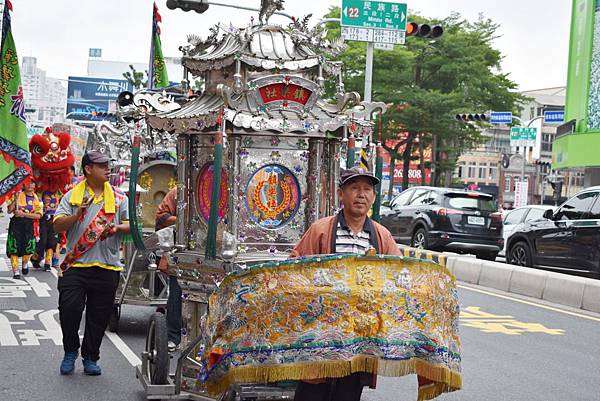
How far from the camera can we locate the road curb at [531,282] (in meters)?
14.6

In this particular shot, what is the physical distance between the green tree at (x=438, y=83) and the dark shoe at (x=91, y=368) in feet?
107

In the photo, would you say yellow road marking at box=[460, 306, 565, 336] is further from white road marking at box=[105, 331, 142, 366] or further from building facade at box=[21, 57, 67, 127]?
building facade at box=[21, 57, 67, 127]

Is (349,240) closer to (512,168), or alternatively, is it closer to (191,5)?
(191,5)

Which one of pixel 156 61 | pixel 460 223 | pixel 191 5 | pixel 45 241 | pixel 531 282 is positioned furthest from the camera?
pixel 460 223

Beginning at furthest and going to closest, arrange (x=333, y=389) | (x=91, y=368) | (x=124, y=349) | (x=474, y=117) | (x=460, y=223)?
(x=474, y=117) → (x=460, y=223) → (x=124, y=349) → (x=91, y=368) → (x=333, y=389)

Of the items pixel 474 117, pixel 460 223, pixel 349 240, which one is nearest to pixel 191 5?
pixel 460 223

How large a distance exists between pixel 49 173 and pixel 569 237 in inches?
359

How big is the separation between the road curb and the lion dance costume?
5.61m

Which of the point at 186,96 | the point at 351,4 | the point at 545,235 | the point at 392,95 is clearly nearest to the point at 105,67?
the point at 392,95

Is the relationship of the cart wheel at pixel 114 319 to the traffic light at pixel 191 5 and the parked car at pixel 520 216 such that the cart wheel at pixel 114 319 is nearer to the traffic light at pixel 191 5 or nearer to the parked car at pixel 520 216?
the traffic light at pixel 191 5

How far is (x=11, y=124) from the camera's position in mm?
10383

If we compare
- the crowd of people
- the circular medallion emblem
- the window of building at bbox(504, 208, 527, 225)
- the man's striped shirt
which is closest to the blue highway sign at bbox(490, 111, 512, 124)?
the window of building at bbox(504, 208, 527, 225)

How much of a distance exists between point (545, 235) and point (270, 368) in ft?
48.3

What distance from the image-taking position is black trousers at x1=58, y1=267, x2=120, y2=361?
311 inches
